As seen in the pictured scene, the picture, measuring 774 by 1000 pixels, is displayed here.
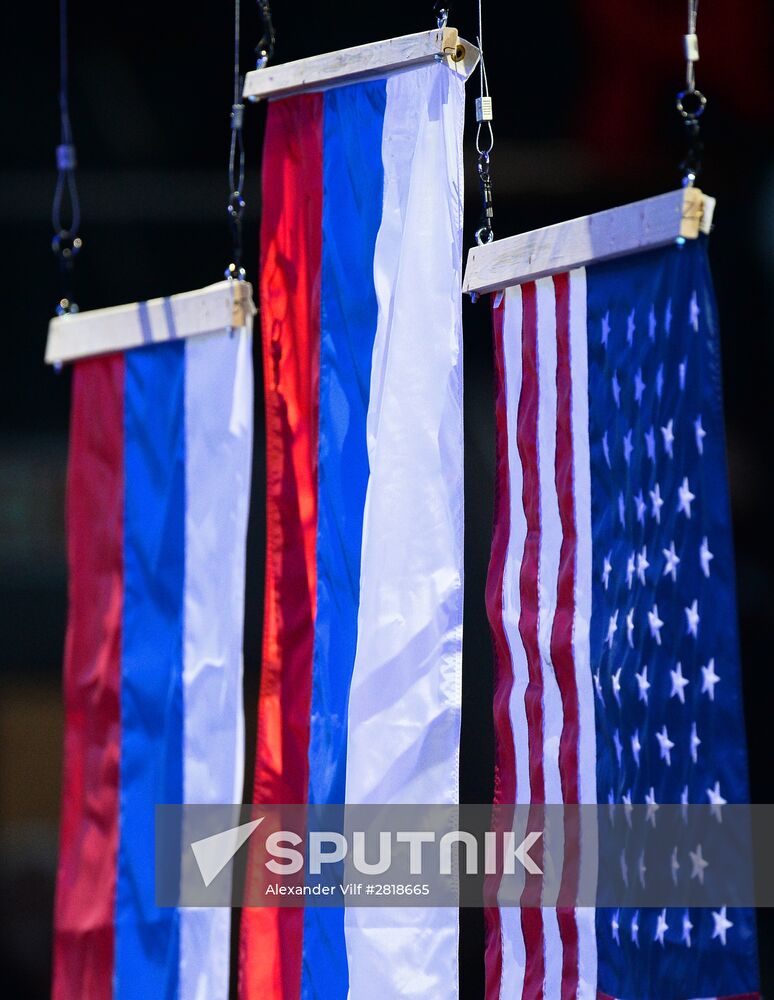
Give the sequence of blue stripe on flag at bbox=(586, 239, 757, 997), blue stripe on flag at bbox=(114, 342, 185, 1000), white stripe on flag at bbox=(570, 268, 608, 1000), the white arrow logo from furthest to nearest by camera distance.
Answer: blue stripe on flag at bbox=(114, 342, 185, 1000) < the white arrow logo < white stripe on flag at bbox=(570, 268, 608, 1000) < blue stripe on flag at bbox=(586, 239, 757, 997)

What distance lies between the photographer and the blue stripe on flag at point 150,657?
3.54 m

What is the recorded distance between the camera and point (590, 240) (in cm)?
286

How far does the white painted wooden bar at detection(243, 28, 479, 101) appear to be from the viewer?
3020 millimetres

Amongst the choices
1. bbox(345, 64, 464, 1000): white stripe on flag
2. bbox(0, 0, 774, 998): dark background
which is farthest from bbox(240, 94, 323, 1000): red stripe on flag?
bbox(0, 0, 774, 998): dark background

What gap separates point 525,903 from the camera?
9.62ft

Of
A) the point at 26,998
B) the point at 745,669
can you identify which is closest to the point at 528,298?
the point at 745,669

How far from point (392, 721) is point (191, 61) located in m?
3.03

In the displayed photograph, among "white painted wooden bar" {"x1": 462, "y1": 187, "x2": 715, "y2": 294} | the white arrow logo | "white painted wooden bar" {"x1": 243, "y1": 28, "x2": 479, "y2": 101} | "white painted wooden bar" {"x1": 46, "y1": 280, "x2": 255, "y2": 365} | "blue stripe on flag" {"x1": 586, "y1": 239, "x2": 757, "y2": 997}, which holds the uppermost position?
"white painted wooden bar" {"x1": 243, "y1": 28, "x2": 479, "y2": 101}

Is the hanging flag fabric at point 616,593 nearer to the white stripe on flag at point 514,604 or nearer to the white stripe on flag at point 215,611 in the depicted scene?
the white stripe on flag at point 514,604

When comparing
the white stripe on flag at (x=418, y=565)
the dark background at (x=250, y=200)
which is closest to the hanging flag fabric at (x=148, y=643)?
the white stripe on flag at (x=418, y=565)

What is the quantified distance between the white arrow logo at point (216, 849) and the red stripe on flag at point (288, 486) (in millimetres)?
198

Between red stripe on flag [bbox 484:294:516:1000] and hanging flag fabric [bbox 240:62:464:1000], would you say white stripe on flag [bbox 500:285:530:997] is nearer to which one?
red stripe on flag [bbox 484:294:516:1000]

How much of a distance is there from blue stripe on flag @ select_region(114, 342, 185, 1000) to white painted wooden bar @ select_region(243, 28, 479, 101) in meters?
0.68

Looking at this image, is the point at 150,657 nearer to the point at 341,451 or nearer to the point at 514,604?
the point at 341,451
